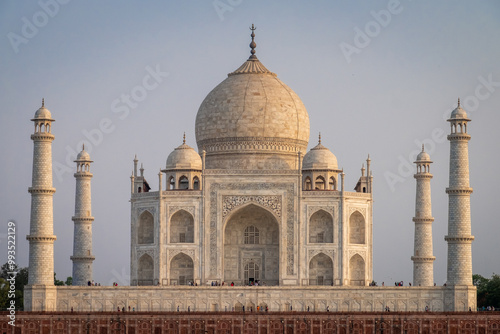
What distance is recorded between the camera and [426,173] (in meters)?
47.8

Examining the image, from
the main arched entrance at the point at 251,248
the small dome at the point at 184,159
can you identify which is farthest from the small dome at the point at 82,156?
the main arched entrance at the point at 251,248

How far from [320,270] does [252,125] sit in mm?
6230

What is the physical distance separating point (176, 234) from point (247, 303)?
4.73m

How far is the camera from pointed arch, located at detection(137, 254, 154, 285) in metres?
44.8

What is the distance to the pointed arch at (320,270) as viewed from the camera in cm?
4450

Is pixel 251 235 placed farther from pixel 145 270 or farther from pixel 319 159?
→ pixel 145 270

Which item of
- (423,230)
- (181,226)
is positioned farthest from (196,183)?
(423,230)

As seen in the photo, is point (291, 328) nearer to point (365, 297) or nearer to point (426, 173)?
point (365, 297)

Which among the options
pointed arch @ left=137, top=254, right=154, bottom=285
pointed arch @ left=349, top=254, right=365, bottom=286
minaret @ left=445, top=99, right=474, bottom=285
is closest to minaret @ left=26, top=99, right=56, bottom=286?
pointed arch @ left=137, top=254, right=154, bottom=285

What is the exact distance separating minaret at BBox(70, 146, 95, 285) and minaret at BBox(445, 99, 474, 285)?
1387 centimetres

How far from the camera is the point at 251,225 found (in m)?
45.8

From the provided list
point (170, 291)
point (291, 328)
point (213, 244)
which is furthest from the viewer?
point (213, 244)

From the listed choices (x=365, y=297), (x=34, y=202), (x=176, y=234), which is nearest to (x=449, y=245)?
(x=365, y=297)

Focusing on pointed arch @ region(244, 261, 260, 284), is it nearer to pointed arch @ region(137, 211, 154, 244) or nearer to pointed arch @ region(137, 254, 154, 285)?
pointed arch @ region(137, 254, 154, 285)
